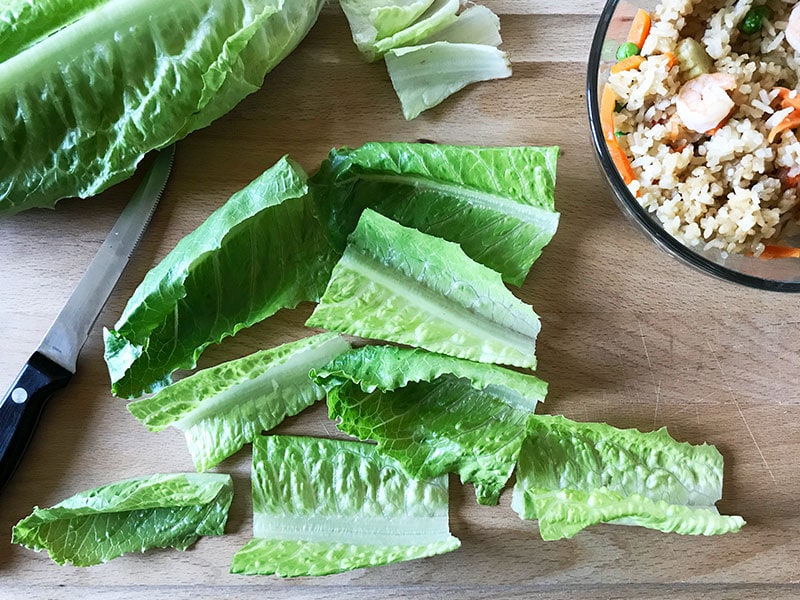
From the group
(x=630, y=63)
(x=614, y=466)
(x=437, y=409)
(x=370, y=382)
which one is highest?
(x=630, y=63)

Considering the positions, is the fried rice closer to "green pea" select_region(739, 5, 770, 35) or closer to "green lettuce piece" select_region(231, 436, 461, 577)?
"green pea" select_region(739, 5, 770, 35)

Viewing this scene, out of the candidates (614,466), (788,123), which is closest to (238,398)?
(614,466)

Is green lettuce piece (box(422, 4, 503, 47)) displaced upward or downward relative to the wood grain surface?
upward

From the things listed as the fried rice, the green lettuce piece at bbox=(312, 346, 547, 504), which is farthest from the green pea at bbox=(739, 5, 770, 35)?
the green lettuce piece at bbox=(312, 346, 547, 504)

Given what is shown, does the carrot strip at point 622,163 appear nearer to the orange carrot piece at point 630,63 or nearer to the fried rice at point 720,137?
the fried rice at point 720,137

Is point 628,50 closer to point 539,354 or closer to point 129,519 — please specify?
point 539,354

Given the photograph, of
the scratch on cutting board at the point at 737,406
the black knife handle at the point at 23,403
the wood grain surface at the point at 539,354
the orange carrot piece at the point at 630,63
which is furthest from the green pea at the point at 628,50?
the black knife handle at the point at 23,403
